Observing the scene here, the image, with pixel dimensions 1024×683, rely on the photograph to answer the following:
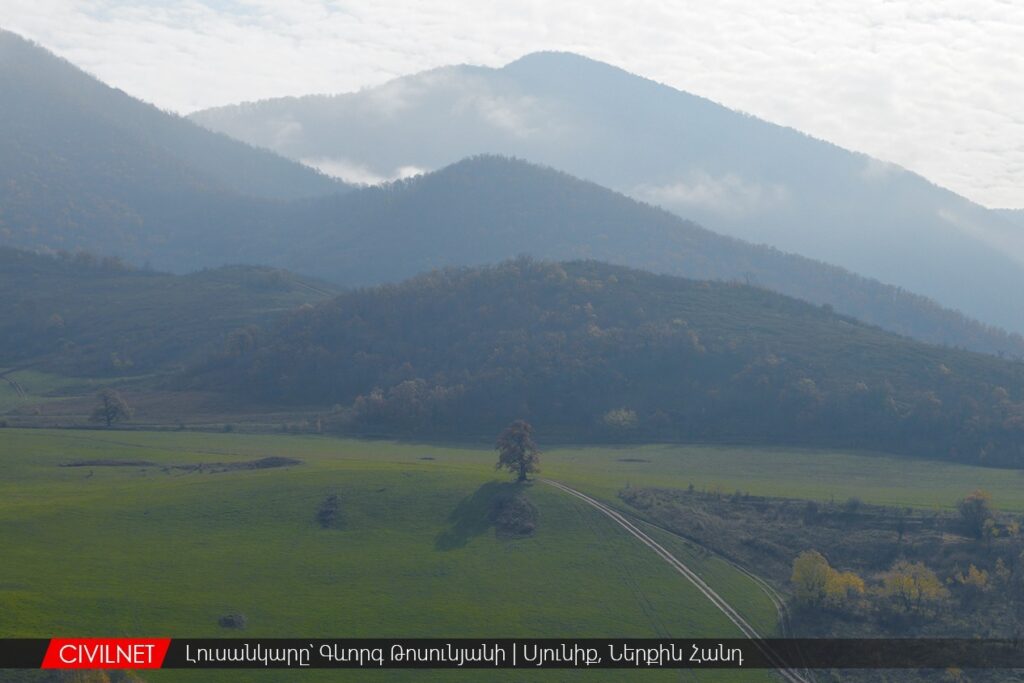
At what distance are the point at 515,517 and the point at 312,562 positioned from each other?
21554mm

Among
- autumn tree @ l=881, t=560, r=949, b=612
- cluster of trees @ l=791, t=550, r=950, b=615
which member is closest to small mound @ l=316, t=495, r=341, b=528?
cluster of trees @ l=791, t=550, r=950, b=615

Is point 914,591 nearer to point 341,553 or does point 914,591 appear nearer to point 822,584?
point 822,584

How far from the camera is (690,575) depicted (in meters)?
89.4

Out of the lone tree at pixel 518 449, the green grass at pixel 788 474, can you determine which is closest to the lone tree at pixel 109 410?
the green grass at pixel 788 474

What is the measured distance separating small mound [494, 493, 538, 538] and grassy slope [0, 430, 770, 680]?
1.29 m

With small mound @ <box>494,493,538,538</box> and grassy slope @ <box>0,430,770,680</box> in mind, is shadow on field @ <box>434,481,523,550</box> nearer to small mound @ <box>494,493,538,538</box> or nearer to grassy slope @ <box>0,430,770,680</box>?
grassy slope @ <box>0,430,770,680</box>

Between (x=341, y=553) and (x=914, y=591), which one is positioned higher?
(x=341, y=553)

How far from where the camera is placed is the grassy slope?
7525cm

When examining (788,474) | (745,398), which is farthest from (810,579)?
(745,398)

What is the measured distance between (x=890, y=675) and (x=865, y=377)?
11089cm

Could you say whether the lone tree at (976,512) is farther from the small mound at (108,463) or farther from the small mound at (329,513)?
the small mound at (108,463)

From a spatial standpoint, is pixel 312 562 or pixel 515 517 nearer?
pixel 312 562
